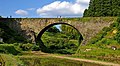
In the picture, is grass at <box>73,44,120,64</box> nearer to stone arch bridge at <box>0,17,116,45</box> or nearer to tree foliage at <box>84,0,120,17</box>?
stone arch bridge at <box>0,17,116,45</box>

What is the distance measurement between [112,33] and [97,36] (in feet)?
10.6

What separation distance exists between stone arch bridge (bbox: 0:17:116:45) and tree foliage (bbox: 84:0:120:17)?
7.21 m

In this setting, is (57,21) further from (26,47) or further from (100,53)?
(100,53)

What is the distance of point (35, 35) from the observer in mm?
66375

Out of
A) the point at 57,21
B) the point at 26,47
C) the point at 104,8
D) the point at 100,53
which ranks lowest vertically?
the point at 26,47

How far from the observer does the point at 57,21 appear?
63469 millimetres

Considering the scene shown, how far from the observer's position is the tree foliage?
66.0 meters

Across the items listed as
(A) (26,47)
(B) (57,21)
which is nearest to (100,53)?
(A) (26,47)

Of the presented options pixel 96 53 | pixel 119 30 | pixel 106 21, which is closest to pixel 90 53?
pixel 96 53

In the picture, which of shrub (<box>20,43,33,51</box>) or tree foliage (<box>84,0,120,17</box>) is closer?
shrub (<box>20,43,33,51</box>)

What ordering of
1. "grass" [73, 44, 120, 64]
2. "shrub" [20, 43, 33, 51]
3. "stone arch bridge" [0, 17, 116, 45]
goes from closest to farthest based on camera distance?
"grass" [73, 44, 120, 64] < "shrub" [20, 43, 33, 51] < "stone arch bridge" [0, 17, 116, 45]

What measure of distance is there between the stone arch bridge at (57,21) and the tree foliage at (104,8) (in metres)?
7.21

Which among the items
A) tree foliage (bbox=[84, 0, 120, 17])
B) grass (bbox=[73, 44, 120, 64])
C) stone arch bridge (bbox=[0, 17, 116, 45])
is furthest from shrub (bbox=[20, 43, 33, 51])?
tree foliage (bbox=[84, 0, 120, 17])

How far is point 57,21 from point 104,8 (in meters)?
11.4
